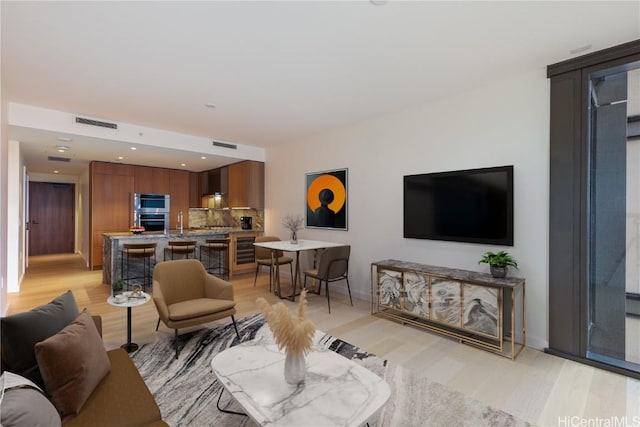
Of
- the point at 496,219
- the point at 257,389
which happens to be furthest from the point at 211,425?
the point at 496,219

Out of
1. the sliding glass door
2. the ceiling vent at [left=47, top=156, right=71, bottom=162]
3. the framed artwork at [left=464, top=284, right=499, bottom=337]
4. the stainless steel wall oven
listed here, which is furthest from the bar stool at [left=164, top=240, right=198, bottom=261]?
the sliding glass door

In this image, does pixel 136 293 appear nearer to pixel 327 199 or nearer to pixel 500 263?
pixel 327 199

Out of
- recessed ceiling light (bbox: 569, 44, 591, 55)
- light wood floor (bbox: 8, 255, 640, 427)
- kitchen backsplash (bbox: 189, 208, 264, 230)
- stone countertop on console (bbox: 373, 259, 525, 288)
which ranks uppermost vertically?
recessed ceiling light (bbox: 569, 44, 591, 55)

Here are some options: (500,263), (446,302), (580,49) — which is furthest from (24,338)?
(580,49)

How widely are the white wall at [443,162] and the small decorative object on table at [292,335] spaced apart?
2677mm

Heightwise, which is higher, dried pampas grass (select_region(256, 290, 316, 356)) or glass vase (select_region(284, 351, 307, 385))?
dried pampas grass (select_region(256, 290, 316, 356))

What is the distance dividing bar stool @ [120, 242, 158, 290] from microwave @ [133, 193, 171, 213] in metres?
2.55

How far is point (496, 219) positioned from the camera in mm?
3264

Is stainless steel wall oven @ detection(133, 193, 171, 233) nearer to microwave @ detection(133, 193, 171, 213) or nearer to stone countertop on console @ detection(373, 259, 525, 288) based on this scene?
microwave @ detection(133, 193, 171, 213)

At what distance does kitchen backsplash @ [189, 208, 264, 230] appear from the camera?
701cm

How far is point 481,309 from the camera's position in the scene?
2990 millimetres

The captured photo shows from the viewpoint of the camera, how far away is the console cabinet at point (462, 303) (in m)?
2.91

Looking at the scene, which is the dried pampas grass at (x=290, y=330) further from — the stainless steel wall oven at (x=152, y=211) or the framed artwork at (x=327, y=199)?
the stainless steel wall oven at (x=152, y=211)

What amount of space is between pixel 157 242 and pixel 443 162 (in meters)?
5.19
